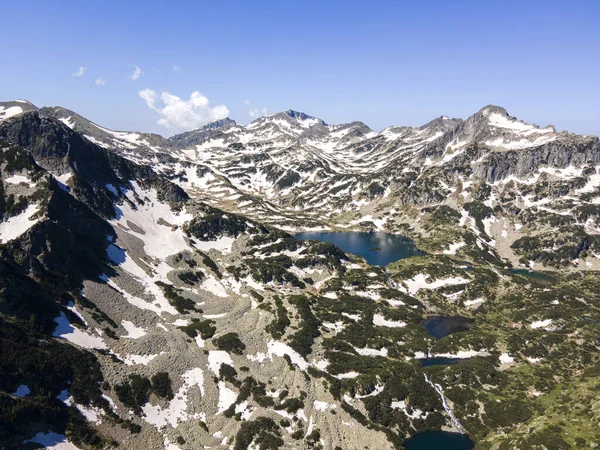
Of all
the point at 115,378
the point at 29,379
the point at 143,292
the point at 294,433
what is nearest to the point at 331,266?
the point at 143,292

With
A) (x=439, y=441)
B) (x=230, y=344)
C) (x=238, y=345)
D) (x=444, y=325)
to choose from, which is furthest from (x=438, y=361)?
(x=230, y=344)

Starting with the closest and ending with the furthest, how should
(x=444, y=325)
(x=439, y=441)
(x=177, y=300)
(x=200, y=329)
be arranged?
(x=439, y=441)
(x=200, y=329)
(x=177, y=300)
(x=444, y=325)

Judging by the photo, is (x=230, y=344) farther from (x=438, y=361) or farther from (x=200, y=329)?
(x=438, y=361)

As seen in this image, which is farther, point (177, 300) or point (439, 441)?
point (177, 300)

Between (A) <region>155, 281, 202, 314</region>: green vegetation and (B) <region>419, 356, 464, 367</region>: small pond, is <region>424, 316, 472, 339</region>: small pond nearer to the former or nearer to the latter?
(B) <region>419, 356, 464, 367</region>: small pond

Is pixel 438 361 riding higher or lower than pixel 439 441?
higher

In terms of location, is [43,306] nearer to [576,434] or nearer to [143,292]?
[143,292]

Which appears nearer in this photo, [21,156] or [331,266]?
[21,156]

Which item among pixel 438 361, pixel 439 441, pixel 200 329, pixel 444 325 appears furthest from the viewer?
pixel 444 325
